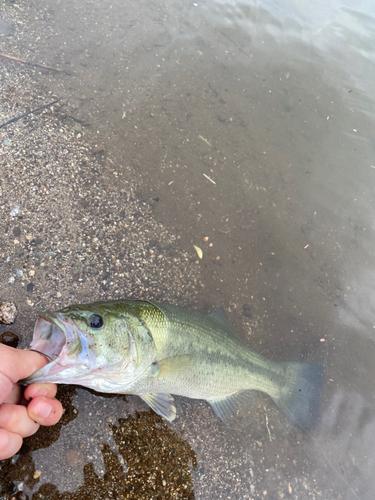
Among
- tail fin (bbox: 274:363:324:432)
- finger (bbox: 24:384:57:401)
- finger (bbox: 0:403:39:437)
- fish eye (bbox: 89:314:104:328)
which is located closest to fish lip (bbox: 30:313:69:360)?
fish eye (bbox: 89:314:104:328)

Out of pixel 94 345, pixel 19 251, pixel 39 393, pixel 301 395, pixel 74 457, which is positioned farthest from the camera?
pixel 301 395

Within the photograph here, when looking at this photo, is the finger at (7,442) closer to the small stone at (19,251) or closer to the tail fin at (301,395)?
the small stone at (19,251)

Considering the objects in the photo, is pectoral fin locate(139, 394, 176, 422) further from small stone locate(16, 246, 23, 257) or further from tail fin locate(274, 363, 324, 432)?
small stone locate(16, 246, 23, 257)

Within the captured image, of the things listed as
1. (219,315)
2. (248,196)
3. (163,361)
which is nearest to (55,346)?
(163,361)

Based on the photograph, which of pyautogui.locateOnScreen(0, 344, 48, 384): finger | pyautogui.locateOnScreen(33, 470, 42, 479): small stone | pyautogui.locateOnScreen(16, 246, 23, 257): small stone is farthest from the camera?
pyautogui.locateOnScreen(16, 246, 23, 257): small stone

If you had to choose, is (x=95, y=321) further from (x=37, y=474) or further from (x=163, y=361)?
(x=37, y=474)

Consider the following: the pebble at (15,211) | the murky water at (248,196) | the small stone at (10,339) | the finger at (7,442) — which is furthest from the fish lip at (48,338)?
the pebble at (15,211)
